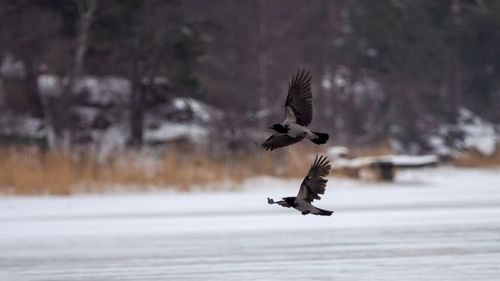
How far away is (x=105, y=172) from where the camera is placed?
1888cm

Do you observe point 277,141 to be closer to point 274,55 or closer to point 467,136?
point 274,55

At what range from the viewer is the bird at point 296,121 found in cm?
Result: 528

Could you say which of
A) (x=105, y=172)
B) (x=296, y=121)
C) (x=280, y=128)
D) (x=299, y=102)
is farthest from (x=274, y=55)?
(x=280, y=128)

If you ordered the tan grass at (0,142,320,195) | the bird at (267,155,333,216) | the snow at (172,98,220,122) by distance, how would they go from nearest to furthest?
the bird at (267,155,333,216), the tan grass at (0,142,320,195), the snow at (172,98,220,122)

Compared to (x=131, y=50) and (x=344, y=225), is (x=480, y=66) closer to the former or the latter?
(x=131, y=50)

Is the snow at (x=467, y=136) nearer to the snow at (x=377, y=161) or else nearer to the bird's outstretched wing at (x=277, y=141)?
the snow at (x=377, y=161)

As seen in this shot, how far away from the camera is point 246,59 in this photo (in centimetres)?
2956

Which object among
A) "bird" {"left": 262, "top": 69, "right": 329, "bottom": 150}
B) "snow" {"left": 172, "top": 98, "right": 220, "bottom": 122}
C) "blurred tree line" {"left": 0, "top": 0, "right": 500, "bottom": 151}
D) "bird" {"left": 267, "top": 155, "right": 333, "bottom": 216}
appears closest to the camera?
"bird" {"left": 262, "top": 69, "right": 329, "bottom": 150}

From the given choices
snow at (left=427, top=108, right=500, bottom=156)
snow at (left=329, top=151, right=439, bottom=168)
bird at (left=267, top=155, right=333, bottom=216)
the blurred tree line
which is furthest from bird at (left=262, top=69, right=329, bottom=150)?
snow at (left=427, top=108, right=500, bottom=156)

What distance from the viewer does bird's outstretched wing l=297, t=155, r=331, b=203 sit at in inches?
223

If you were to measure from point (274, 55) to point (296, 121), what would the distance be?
24215mm

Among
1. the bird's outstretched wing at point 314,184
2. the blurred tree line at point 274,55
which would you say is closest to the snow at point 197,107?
the blurred tree line at point 274,55

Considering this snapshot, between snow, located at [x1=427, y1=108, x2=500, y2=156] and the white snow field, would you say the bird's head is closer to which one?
the white snow field

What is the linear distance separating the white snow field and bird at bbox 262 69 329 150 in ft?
9.11
